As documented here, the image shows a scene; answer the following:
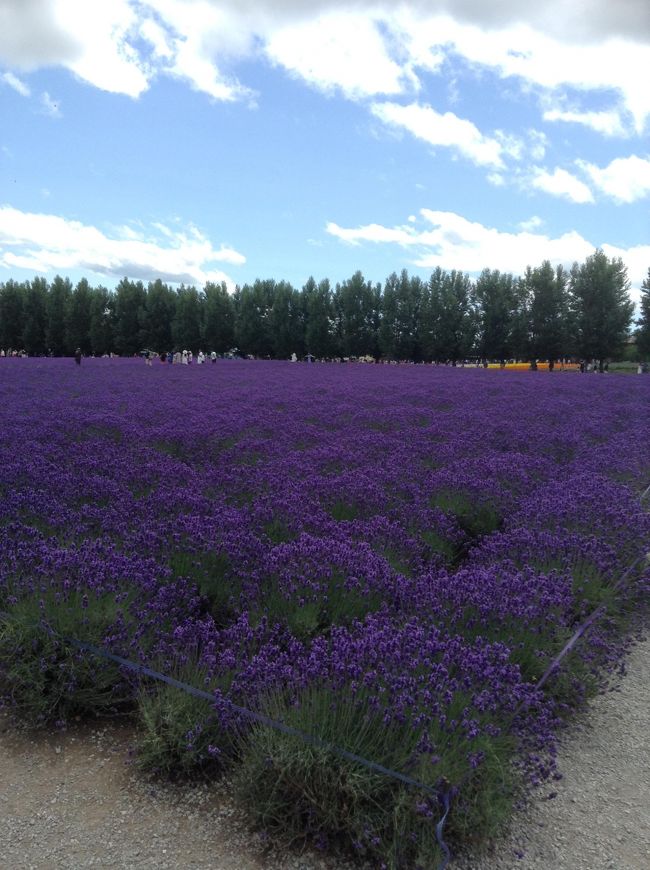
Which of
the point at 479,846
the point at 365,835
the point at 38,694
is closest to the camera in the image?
the point at 365,835

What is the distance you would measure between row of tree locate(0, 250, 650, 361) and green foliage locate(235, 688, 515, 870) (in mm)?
54953

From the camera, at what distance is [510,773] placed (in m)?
2.47

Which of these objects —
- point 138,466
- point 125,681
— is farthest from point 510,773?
point 138,466

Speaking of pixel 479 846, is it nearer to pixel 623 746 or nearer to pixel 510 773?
pixel 510 773

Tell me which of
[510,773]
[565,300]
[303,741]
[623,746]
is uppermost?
[565,300]

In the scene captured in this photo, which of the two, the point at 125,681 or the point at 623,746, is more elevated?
the point at 125,681

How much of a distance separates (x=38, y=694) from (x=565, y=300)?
57.1 metres

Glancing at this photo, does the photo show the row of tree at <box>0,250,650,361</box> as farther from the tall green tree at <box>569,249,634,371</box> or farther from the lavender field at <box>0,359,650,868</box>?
the lavender field at <box>0,359,650,868</box>

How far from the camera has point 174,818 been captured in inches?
92.1

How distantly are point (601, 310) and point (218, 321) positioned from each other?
38.8 m

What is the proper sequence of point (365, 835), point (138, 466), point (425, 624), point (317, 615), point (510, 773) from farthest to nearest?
point (138, 466) < point (317, 615) < point (425, 624) < point (510, 773) < point (365, 835)

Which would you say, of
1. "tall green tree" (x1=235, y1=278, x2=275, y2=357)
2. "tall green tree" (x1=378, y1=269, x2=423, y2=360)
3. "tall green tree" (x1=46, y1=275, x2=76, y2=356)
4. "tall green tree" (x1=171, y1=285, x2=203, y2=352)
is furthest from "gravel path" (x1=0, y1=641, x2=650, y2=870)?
"tall green tree" (x1=46, y1=275, x2=76, y2=356)

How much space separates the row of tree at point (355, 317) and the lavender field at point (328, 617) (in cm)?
5085

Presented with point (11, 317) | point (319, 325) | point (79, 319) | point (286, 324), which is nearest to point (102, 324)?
point (79, 319)
